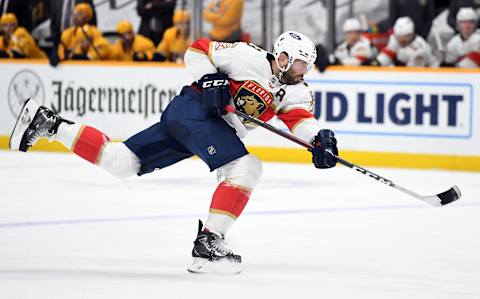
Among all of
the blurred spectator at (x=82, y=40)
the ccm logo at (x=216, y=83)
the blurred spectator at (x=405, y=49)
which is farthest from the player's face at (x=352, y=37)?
the ccm logo at (x=216, y=83)

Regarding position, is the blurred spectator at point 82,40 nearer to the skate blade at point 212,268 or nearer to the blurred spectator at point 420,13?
the blurred spectator at point 420,13

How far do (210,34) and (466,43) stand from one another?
227 centimetres

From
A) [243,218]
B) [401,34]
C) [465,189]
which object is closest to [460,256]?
[243,218]

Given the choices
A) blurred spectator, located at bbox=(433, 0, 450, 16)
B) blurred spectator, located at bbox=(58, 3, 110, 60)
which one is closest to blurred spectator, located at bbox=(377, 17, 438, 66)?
blurred spectator, located at bbox=(433, 0, 450, 16)

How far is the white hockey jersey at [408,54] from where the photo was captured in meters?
9.94

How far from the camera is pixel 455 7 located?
991 centimetres

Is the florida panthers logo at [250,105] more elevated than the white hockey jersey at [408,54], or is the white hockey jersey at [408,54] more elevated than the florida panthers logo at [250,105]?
the florida panthers logo at [250,105]

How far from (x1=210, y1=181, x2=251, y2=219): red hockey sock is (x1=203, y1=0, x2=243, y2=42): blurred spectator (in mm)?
5798

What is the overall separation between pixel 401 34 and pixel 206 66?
517 centimetres

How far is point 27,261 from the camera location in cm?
509

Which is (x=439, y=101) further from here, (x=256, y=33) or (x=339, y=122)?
(x=256, y=33)

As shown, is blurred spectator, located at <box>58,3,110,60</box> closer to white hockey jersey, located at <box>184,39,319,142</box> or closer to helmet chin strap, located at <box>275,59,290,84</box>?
white hockey jersey, located at <box>184,39,319,142</box>

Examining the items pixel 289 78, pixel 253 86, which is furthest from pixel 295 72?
pixel 253 86

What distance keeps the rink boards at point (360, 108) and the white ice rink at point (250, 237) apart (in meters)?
0.37
